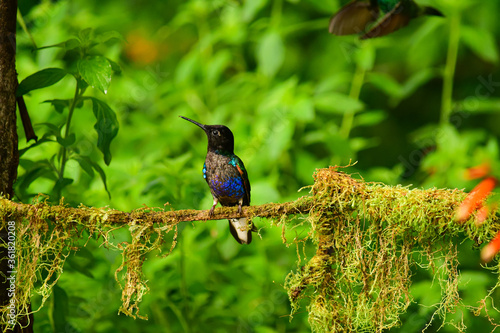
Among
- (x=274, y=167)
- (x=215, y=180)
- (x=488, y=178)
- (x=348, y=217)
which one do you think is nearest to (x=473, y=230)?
(x=488, y=178)

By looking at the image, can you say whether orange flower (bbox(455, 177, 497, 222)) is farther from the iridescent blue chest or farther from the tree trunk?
the tree trunk

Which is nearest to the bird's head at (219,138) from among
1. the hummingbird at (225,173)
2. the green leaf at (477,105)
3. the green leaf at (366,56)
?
the hummingbird at (225,173)

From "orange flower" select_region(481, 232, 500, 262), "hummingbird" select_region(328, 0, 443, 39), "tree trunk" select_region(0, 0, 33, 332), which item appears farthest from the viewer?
"hummingbird" select_region(328, 0, 443, 39)

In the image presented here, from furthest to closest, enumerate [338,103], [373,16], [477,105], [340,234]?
[477,105]
[338,103]
[373,16]
[340,234]

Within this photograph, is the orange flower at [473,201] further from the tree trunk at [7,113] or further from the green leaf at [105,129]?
the tree trunk at [7,113]

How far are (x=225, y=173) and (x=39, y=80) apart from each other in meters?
1.19

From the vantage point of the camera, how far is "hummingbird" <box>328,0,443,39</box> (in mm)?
2904

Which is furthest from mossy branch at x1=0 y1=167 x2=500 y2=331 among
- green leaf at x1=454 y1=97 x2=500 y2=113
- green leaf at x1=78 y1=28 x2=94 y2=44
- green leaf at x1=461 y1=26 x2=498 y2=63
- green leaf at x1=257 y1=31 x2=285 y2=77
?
green leaf at x1=461 y1=26 x2=498 y2=63

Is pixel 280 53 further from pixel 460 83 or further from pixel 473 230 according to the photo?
pixel 460 83

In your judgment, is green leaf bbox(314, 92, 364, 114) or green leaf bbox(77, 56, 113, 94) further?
green leaf bbox(314, 92, 364, 114)

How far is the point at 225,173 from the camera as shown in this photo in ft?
10.5

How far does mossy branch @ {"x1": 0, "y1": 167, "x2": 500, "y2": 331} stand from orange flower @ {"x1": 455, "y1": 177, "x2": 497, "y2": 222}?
6cm

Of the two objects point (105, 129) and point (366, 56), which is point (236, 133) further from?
point (105, 129)

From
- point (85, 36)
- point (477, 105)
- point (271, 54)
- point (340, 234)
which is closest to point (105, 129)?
point (85, 36)
